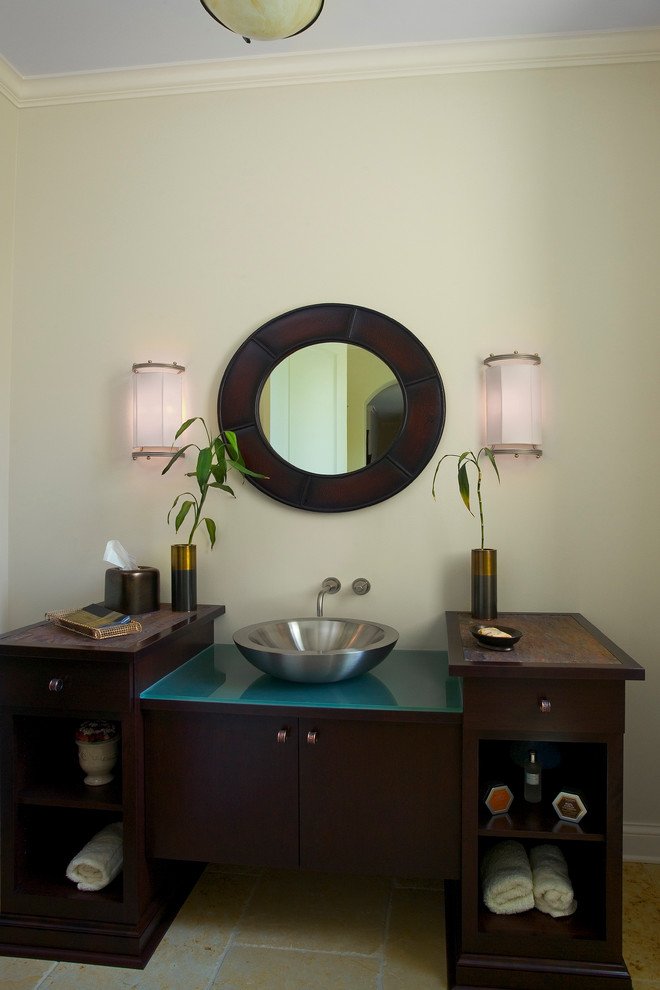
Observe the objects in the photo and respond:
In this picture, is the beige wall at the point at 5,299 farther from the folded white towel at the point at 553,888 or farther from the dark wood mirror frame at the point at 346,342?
the folded white towel at the point at 553,888

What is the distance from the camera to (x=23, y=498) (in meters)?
2.62

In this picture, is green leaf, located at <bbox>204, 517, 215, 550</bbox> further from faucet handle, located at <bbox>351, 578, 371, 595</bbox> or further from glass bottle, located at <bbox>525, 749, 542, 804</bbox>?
glass bottle, located at <bbox>525, 749, 542, 804</bbox>

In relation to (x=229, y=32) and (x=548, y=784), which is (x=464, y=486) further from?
(x=229, y=32)

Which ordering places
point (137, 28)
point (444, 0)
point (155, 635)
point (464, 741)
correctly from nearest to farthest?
1. point (464, 741)
2. point (155, 635)
3. point (444, 0)
4. point (137, 28)

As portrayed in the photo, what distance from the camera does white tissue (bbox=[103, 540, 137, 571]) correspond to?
2.24 metres

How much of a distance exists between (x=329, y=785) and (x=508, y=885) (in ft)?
1.76

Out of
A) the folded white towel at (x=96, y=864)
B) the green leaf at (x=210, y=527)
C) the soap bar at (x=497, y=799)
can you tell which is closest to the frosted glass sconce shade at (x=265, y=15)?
the green leaf at (x=210, y=527)

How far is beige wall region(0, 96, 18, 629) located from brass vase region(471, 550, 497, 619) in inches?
69.3

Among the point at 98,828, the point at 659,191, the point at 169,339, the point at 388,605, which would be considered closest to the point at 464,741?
the point at 388,605

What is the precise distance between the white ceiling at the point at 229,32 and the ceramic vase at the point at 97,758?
2.31m

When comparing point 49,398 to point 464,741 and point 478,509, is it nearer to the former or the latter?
point 478,509

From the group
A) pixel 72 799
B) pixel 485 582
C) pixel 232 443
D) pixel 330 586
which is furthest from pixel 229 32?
pixel 72 799

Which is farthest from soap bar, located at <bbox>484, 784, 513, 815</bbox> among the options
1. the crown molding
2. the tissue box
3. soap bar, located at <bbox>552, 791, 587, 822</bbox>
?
the crown molding

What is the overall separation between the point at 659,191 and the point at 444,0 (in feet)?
3.09
